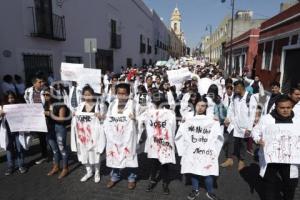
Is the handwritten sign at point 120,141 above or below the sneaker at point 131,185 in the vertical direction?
above

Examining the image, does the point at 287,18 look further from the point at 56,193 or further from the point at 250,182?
the point at 56,193

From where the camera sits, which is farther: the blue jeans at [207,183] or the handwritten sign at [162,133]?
the handwritten sign at [162,133]

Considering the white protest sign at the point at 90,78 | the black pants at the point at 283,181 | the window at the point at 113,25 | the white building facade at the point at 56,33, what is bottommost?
the black pants at the point at 283,181

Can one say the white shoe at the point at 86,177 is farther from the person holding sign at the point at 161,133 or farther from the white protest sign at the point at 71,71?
the white protest sign at the point at 71,71

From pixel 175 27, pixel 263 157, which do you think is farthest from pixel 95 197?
pixel 175 27

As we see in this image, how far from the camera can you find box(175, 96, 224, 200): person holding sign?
354cm

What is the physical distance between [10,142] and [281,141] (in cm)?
455

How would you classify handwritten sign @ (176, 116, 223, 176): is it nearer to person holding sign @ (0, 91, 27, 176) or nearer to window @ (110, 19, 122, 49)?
person holding sign @ (0, 91, 27, 176)

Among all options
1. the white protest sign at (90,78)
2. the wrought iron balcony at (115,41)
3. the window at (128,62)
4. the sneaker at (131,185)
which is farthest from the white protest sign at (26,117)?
the window at (128,62)

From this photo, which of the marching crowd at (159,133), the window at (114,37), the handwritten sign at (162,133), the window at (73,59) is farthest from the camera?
the window at (114,37)

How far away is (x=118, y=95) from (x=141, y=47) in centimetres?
2651

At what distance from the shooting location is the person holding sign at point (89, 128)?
4098 mm

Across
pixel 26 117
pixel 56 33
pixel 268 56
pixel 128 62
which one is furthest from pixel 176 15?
pixel 26 117

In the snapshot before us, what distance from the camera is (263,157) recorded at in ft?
10.6
